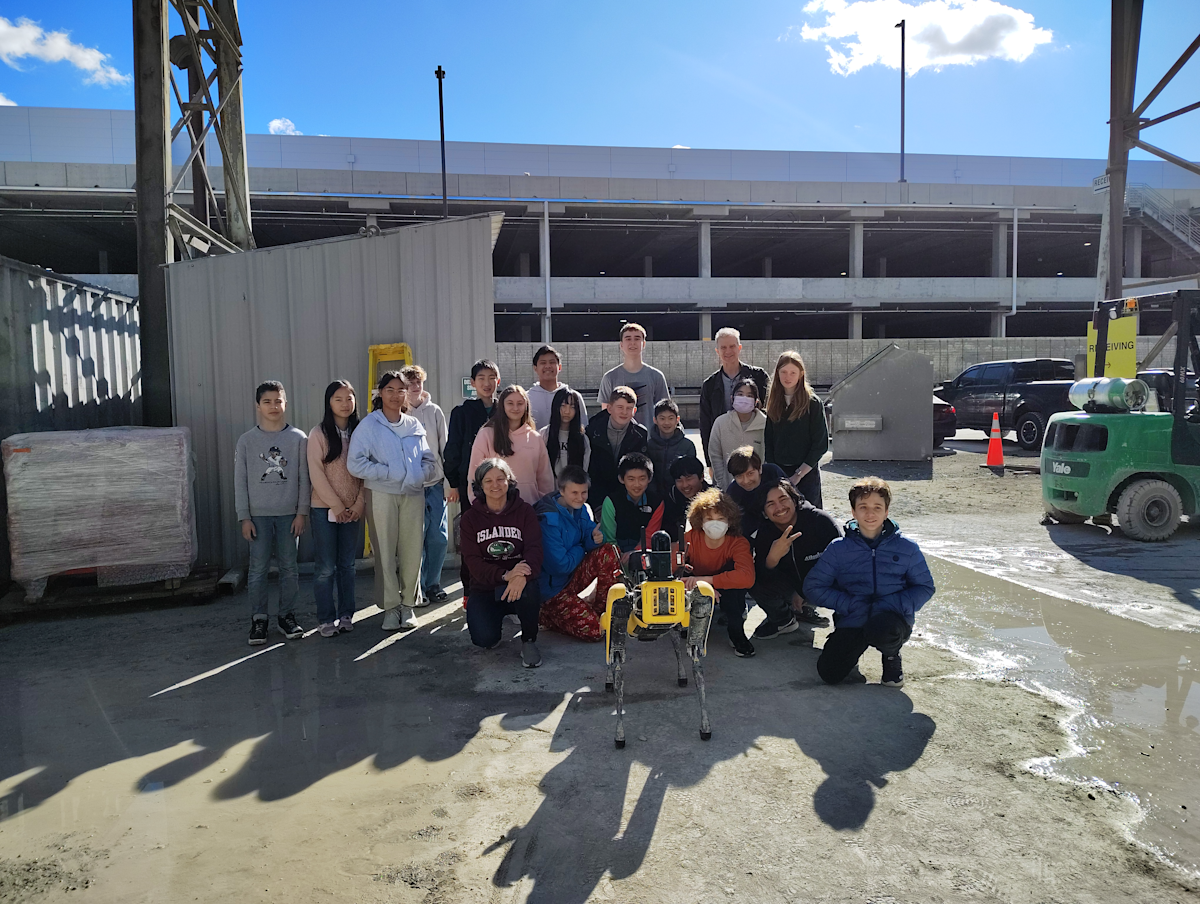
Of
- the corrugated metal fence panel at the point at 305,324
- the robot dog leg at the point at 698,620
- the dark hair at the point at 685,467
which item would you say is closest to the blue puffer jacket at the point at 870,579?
the robot dog leg at the point at 698,620

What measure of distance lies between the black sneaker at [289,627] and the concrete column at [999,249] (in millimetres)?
32275

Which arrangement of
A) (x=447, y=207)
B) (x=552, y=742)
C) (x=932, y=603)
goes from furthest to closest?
(x=447, y=207), (x=932, y=603), (x=552, y=742)

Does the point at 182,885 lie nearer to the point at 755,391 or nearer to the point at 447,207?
the point at 755,391

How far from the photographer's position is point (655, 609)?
3.53 metres

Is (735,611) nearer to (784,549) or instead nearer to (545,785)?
(784,549)

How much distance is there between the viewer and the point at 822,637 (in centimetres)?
496

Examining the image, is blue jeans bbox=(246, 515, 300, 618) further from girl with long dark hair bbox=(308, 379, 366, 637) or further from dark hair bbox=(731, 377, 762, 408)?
dark hair bbox=(731, 377, 762, 408)

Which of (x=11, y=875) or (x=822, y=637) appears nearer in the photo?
(x=11, y=875)

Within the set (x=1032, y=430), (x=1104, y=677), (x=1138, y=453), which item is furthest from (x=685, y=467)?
(x=1032, y=430)

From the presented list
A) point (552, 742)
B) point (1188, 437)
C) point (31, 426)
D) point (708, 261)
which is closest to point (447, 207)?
point (708, 261)

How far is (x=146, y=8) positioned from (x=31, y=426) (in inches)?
156

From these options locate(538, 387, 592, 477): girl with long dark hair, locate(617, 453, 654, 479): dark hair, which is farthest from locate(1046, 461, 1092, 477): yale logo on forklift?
locate(538, 387, 592, 477): girl with long dark hair

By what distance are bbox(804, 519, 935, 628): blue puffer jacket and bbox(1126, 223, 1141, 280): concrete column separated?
1355 inches

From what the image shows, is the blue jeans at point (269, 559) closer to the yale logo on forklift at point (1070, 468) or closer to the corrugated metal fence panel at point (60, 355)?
the corrugated metal fence panel at point (60, 355)
